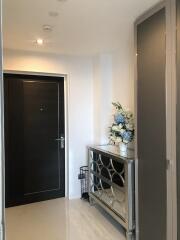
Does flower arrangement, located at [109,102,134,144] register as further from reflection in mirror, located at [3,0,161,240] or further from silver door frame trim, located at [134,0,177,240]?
silver door frame trim, located at [134,0,177,240]

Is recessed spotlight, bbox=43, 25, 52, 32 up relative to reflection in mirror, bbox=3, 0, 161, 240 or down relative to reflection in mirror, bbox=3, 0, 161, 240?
up

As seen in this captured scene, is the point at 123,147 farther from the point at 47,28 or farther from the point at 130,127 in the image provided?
the point at 47,28

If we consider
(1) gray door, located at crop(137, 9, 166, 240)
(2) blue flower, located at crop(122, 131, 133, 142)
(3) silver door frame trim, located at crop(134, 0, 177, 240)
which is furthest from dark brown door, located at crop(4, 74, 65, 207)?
(3) silver door frame trim, located at crop(134, 0, 177, 240)

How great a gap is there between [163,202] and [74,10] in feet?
6.30

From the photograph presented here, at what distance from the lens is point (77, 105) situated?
3.93 metres

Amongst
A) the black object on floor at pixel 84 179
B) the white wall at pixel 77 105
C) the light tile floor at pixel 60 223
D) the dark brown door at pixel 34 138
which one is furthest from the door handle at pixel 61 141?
the light tile floor at pixel 60 223

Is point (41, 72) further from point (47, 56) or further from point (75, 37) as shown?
point (75, 37)

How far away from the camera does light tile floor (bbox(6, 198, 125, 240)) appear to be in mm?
2762

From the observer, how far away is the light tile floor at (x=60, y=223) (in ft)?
9.06

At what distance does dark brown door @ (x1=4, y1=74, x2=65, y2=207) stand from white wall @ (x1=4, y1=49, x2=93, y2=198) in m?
0.17

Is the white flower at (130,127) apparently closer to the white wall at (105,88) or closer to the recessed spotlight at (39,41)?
the white wall at (105,88)

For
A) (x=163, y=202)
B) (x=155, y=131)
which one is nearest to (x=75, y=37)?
(x=155, y=131)

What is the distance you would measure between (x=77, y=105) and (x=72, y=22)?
169cm

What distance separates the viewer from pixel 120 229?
2887mm
